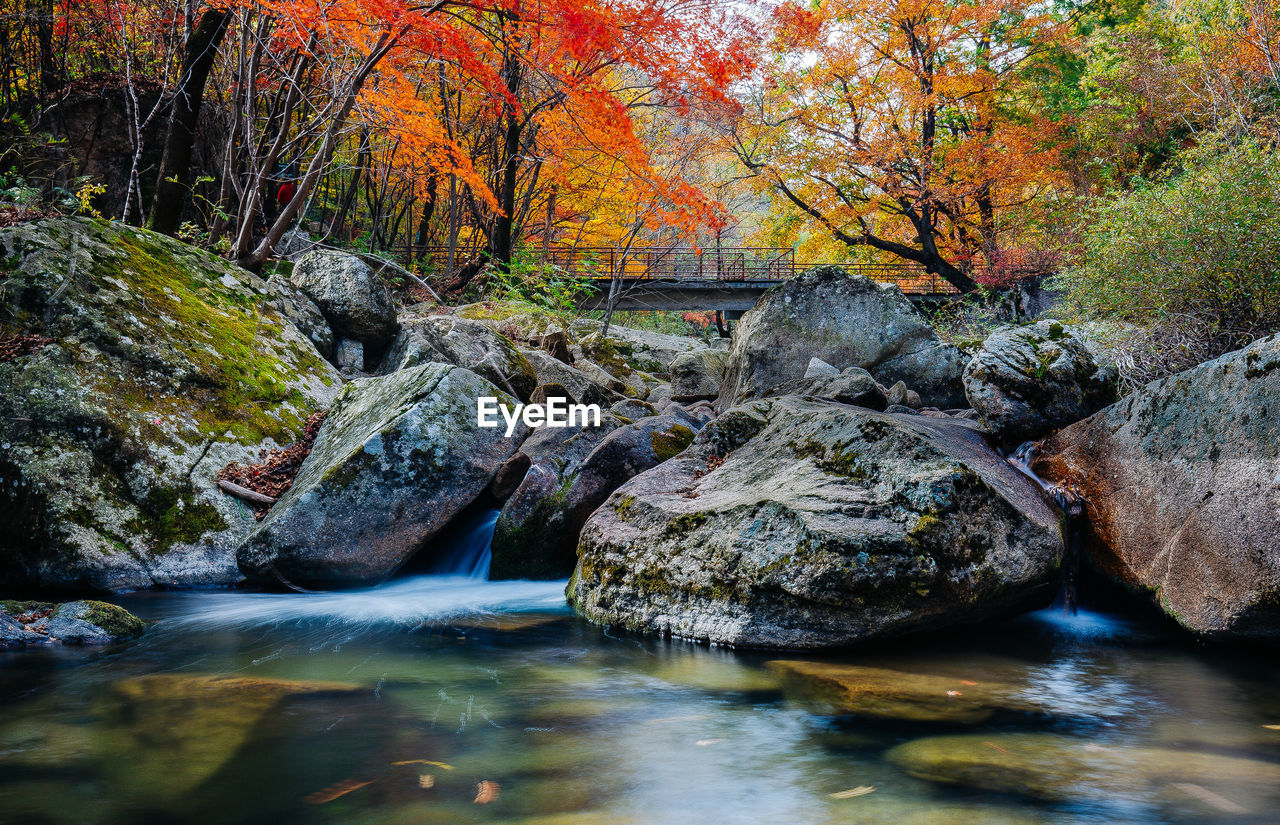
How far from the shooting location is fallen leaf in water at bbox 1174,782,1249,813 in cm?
285

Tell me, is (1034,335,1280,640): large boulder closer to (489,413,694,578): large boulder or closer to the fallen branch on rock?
(489,413,694,578): large boulder

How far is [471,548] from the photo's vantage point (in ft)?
23.4

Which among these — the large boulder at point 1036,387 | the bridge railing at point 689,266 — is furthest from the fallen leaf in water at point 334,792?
the bridge railing at point 689,266

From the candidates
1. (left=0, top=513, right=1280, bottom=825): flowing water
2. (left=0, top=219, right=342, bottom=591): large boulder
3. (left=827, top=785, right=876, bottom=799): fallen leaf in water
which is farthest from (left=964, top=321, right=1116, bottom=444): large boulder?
(left=0, top=219, right=342, bottom=591): large boulder

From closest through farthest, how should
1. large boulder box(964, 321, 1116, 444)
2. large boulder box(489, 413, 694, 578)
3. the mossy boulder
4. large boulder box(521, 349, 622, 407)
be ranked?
the mossy boulder
large boulder box(489, 413, 694, 578)
large boulder box(964, 321, 1116, 444)
large boulder box(521, 349, 622, 407)

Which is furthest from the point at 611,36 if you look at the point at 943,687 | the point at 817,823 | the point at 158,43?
the point at 817,823

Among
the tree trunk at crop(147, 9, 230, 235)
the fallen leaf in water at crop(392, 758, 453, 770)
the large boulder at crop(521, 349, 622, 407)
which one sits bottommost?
the fallen leaf in water at crop(392, 758, 453, 770)

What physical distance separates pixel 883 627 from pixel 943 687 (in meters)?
0.57

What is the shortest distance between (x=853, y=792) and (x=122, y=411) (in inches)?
251

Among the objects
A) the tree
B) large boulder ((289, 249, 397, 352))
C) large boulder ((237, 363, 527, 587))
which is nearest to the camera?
large boulder ((237, 363, 527, 587))

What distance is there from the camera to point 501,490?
7.02 metres

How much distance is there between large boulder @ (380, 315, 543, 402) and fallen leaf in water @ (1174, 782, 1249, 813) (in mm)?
7344

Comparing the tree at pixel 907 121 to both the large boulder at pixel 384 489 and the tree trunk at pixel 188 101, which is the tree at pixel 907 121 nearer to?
the tree trunk at pixel 188 101

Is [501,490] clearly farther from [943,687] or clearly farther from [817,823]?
[817,823]
